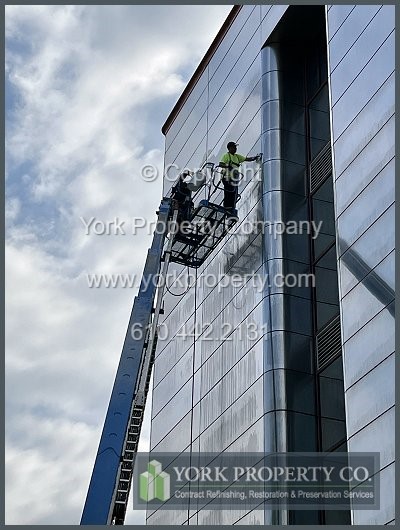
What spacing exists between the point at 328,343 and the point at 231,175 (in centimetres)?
677

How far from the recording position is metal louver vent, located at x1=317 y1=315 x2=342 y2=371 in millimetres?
27484

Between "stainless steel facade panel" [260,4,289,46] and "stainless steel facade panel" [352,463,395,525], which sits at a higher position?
"stainless steel facade panel" [260,4,289,46]

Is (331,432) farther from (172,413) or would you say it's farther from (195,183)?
(172,413)

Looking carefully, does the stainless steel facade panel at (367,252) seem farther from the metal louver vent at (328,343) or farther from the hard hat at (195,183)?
the hard hat at (195,183)

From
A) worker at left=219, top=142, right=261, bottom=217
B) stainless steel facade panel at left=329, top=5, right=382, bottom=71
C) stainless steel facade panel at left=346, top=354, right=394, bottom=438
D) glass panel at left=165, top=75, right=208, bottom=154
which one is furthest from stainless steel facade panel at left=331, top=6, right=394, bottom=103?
glass panel at left=165, top=75, right=208, bottom=154

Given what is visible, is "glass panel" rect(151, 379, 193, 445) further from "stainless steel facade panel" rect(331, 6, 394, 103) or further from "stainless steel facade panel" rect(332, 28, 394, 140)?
"stainless steel facade panel" rect(331, 6, 394, 103)

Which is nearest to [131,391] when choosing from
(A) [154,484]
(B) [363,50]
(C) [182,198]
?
(C) [182,198]

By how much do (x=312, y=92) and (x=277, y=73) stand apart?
1491 millimetres

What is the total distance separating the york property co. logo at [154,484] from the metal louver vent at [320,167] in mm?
12244

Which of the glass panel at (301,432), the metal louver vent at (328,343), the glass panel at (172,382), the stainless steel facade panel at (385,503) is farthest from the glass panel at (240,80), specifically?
the stainless steel facade panel at (385,503)

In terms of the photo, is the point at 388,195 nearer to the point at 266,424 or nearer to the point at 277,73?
the point at 266,424

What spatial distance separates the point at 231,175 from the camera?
31266 mm

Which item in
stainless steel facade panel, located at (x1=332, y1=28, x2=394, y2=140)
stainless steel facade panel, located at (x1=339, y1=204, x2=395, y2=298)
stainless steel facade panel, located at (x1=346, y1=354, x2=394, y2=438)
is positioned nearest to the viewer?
stainless steel facade panel, located at (x1=346, y1=354, x2=394, y2=438)

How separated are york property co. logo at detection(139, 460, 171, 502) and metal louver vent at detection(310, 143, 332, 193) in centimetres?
1224
